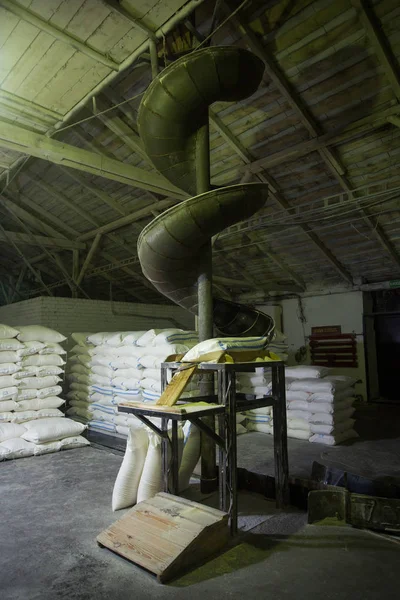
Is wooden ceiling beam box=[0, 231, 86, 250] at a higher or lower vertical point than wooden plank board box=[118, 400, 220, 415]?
higher

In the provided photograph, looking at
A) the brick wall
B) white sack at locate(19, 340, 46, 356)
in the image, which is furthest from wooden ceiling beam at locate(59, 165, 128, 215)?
white sack at locate(19, 340, 46, 356)

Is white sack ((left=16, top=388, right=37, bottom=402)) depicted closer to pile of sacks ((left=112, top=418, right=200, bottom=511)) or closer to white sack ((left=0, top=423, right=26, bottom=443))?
white sack ((left=0, top=423, right=26, bottom=443))

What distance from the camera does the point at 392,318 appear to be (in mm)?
7938

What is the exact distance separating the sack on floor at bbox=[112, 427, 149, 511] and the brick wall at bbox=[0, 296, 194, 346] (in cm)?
518

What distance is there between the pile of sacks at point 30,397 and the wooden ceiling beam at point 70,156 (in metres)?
2.47

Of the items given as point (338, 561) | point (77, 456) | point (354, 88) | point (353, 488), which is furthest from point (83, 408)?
point (354, 88)

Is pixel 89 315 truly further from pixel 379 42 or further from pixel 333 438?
pixel 379 42

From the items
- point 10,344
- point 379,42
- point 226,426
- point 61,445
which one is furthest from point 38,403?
point 379,42

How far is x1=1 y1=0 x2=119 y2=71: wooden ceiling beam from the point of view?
281 cm

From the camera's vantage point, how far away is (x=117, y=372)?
18.6ft

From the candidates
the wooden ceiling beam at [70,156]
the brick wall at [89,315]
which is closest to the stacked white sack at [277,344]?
the wooden ceiling beam at [70,156]

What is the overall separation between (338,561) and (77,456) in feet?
10.8

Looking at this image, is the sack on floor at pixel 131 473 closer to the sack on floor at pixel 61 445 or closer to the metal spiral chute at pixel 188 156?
the metal spiral chute at pixel 188 156

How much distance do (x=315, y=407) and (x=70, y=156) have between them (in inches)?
160
